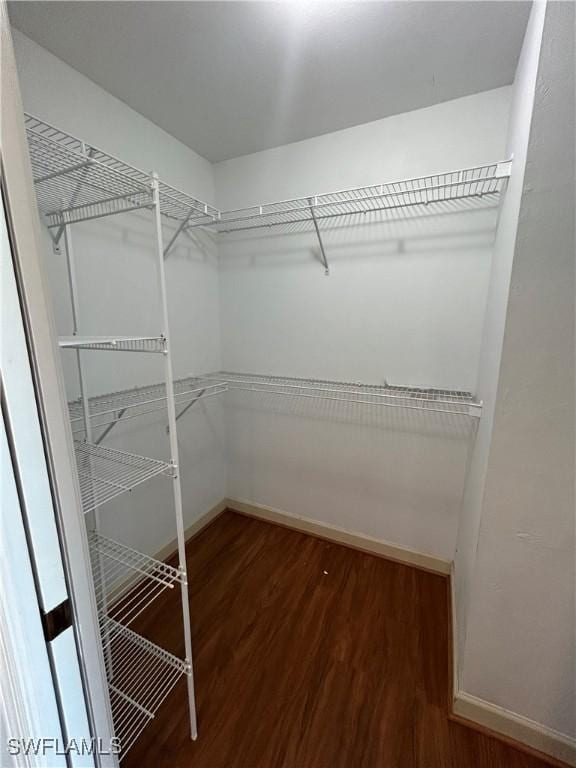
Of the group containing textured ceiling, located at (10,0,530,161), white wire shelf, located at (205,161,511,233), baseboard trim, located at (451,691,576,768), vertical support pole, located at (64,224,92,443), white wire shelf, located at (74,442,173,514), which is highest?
textured ceiling, located at (10,0,530,161)

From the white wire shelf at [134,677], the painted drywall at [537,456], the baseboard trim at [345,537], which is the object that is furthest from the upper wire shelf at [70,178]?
the baseboard trim at [345,537]

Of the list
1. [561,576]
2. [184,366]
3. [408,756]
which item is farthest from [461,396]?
[184,366]

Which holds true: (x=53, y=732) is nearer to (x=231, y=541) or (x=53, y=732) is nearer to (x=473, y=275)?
(x=231, y=541)

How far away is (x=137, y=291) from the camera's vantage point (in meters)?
1.64

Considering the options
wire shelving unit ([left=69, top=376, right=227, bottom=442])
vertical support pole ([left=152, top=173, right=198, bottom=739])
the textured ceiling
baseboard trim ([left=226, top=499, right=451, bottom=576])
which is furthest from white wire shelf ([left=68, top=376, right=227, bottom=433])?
the textured ceiling

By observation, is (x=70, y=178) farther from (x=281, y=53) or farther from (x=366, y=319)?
(x=366, y=319)

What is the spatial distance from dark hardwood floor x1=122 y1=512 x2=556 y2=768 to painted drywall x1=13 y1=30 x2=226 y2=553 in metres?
0.50

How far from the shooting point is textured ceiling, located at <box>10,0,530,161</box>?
1.05 metres

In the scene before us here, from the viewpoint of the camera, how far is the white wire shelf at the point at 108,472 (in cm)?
100

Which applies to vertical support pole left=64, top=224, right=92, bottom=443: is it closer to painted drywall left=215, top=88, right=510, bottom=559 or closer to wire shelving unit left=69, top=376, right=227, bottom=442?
wire shelving unit left=69, top=376, right=227, bottom=442

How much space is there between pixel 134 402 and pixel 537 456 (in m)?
1.68

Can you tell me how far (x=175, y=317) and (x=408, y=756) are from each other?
2.12 meters

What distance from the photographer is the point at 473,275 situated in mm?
1531

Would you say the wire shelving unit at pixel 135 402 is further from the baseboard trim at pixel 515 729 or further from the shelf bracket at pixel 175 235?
the baseboard trim at pixel 515 729
